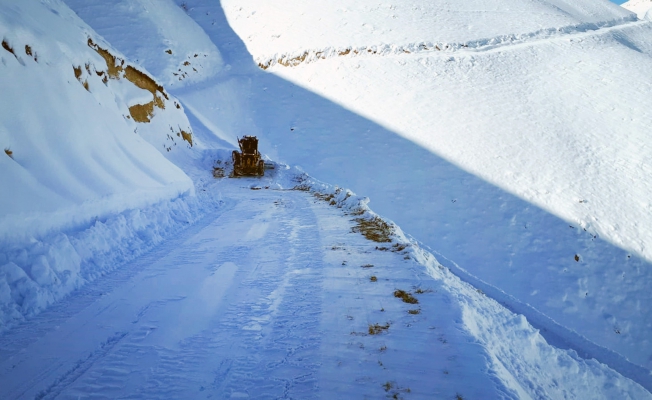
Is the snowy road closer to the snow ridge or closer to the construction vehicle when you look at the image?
the construction vehicle

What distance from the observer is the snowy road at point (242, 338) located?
251 cm

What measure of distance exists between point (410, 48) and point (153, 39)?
20.3m

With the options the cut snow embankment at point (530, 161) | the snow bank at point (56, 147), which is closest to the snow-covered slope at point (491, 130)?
the cut snow embankment at point (530, 161)

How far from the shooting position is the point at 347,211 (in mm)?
8789

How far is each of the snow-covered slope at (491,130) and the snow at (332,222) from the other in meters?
0.12

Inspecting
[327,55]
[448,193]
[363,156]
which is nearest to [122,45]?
[327,55]

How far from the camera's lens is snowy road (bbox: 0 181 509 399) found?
8.23 ft

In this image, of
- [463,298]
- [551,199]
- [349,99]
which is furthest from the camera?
[349,99]

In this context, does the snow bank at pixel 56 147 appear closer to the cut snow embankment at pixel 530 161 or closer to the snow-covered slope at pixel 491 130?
the snow-covered slope at pixel 491 130

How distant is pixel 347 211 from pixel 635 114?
21159mm

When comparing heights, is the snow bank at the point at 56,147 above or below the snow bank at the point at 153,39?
below

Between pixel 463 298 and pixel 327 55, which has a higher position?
pixel 327 55

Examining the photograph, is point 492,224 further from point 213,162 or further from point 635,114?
point 635,114

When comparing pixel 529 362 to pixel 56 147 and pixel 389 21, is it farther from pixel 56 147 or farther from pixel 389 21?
pixel 389 21
